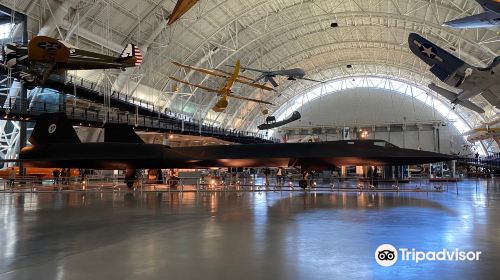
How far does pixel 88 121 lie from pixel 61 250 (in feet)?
75.0

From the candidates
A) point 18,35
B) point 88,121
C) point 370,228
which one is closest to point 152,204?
point 370,228

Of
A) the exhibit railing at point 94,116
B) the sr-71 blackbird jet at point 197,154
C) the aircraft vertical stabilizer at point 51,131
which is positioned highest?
the exhibit railing at point 94,116

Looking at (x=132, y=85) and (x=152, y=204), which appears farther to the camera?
(x=132, y=85)

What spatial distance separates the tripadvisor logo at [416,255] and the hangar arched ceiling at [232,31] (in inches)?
1015

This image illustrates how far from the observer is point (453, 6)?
97.1ft

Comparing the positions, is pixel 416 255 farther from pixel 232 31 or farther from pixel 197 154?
pixel 232 31

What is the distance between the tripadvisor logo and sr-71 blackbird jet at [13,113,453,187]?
9963 millimetres

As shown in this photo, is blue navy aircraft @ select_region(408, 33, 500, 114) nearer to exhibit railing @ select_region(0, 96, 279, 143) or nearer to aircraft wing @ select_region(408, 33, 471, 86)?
aircraft wing @ select_region(408, 33, 471, 86)

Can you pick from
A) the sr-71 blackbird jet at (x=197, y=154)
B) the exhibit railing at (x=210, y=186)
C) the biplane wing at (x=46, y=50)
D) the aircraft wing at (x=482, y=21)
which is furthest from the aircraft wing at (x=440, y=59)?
the biplane wing at (x=46, y=50)

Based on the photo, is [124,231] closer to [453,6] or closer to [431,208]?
[431,208]

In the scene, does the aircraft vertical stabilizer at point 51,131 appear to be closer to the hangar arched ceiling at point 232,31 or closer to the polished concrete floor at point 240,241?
the polished concrete floor at point 240,241

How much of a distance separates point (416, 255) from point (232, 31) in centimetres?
3566

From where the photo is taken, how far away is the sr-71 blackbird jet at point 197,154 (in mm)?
15227

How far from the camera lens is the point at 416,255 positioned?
16.8 ft
